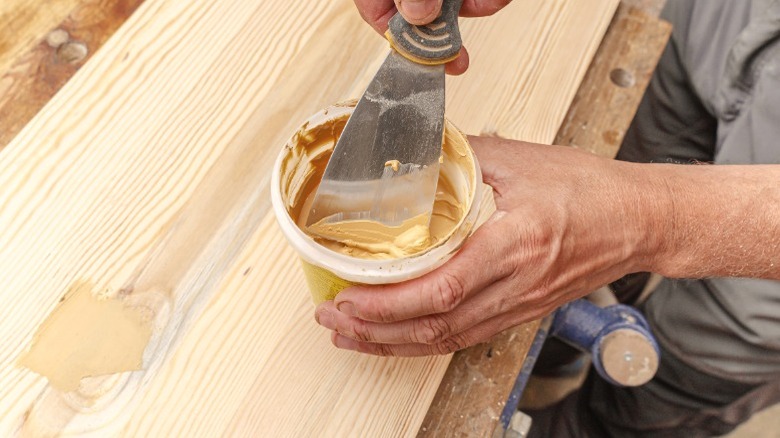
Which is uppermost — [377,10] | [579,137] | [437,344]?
[377,10]

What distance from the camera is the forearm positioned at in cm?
94

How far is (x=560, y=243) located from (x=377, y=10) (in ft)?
1.36

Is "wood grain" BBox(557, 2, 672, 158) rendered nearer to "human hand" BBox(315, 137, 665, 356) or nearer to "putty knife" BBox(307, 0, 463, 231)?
"human hand" BBox(315, 137, 665, 356)

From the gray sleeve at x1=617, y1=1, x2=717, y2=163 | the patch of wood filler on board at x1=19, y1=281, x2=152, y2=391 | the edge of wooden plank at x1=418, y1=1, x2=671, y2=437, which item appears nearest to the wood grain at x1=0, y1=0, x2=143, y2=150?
the patch of wood filler on board at x1=19, y1=281, x2=152, y2=391

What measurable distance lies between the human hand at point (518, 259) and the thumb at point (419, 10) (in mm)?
224

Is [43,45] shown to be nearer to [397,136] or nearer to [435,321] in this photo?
[397,136]

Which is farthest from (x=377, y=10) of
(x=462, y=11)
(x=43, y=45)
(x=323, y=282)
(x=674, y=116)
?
(x=674, y=116)

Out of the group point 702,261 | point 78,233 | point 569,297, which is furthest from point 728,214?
point 78,233

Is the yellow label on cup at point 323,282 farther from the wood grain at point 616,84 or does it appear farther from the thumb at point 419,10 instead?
the wood grain at point 616,84

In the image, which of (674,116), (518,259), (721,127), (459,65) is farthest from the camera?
(674,116)

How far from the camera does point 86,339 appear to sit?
0.95 m

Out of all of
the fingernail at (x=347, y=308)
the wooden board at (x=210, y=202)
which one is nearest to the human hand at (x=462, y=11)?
the wooden board at (x=210, y=202)

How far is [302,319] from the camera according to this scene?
1013 millimetres

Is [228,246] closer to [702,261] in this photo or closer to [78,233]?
[78,233]
